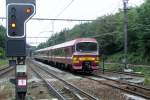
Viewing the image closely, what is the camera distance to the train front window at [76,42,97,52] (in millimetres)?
35906

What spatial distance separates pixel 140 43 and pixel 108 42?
14715 millimetres

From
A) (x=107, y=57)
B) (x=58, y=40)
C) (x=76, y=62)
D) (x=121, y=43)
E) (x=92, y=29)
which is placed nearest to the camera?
(x=76, y=62)

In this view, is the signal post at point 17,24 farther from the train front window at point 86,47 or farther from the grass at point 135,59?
the grass at point 135,59

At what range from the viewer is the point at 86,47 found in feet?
118

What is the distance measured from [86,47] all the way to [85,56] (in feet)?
2.96

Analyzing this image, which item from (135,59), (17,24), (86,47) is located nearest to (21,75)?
(17,24)

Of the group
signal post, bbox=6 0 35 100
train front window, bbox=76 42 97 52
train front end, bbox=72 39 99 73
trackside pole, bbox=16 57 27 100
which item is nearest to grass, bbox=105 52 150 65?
train front window, bbox=76 42 97 52

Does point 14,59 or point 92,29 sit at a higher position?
point 92,29

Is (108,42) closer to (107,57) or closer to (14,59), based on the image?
(107,57)

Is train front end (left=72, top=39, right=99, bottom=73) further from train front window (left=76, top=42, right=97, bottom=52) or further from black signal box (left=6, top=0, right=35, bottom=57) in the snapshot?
black signal box (left=6, top=0, right=35, bottom=57)

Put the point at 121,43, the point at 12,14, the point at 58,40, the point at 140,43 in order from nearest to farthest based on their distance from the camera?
the point at 12,14
the point at 140,43
the point at 121,43
the point at 58,40

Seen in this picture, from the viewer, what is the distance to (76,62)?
35281 mm

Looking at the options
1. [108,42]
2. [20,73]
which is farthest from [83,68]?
[108,42]

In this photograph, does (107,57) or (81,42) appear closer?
(81,42)
